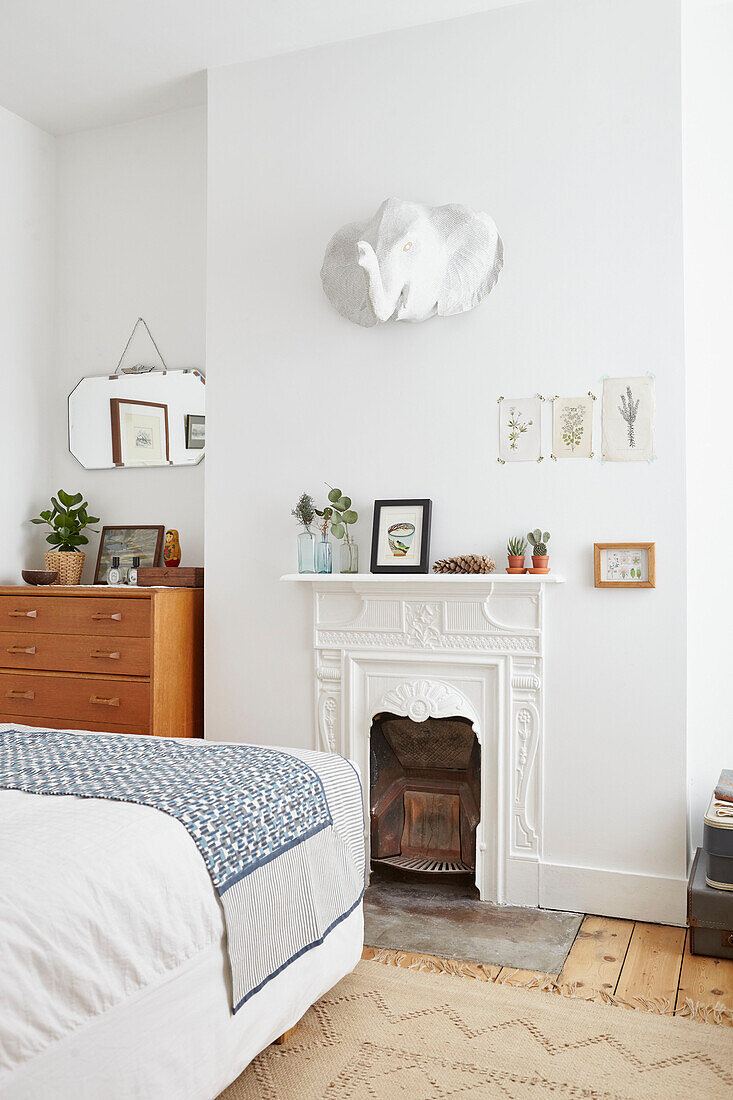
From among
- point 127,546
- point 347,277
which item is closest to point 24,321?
point 127,546

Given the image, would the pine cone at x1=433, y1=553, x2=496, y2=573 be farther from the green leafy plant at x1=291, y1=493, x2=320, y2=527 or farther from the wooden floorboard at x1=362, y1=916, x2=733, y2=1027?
the wooden floorboard at x1=362, y1=916, x2=733, y2=1027

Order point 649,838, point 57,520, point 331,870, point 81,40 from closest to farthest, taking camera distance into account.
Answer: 1. point 331,870
2. point 649,838
3. point 81,40
4. point 57,520

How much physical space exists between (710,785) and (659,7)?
2.63m

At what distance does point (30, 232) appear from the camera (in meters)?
4.19

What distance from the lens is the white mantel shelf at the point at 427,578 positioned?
298cm

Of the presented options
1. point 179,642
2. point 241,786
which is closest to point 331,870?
point 241,786

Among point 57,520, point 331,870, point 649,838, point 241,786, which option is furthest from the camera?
point 57,520

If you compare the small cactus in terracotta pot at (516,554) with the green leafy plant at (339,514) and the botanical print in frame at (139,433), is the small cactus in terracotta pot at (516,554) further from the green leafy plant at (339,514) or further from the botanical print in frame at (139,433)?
the botanical print in frame at (139,433)

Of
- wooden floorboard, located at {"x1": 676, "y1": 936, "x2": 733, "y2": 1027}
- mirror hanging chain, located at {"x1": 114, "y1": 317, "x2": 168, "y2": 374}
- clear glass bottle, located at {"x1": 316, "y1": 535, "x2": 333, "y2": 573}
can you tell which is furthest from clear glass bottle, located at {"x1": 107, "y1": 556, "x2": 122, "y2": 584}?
wooden floorboard, located at {"x1": 676, "y1": 936, "x2": 733, "y2": 1027}

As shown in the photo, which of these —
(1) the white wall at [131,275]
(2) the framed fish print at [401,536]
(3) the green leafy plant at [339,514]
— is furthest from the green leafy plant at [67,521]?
(2) the framed fish print at [401,536]

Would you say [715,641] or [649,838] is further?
[715,641]

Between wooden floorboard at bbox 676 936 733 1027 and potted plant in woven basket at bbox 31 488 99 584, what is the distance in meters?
2.82

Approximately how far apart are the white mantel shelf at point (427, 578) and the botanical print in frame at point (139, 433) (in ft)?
3.50

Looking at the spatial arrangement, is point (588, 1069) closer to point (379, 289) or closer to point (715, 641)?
point (715, 641)
